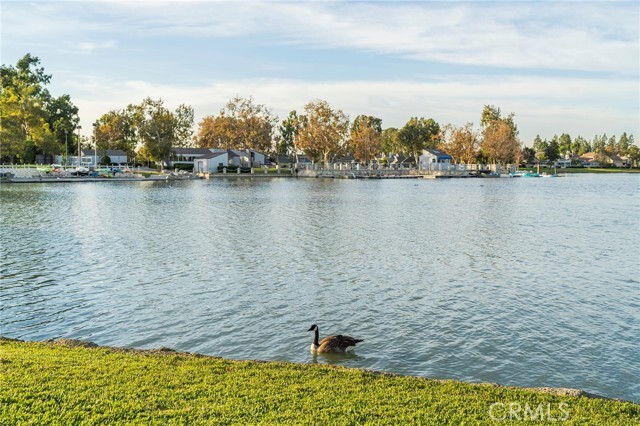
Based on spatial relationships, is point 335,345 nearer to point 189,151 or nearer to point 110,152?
point 189,151

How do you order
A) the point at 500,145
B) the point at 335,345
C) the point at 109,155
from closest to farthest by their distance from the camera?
the point at 335,345, the point at 109,155, the point at 500,145

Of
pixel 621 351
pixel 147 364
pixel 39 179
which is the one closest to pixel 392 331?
pixel 621 351

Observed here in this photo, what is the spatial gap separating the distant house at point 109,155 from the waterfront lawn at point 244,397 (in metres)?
148

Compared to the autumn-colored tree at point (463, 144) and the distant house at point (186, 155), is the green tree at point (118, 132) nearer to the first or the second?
the distant house at point (186, 155)

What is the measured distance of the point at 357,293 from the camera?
2127 cm

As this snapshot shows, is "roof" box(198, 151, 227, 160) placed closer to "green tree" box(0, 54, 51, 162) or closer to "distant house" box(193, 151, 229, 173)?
"distant house" box(193, 151, 229, 173)

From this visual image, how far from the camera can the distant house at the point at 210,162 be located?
151 metres

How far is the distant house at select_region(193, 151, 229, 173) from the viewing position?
495 ft

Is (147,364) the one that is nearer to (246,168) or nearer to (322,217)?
(322,217)

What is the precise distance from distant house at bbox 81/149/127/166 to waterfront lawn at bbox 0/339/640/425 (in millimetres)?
147889

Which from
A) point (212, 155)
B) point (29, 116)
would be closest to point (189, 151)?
point (212, 155)

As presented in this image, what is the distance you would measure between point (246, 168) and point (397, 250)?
12971cm

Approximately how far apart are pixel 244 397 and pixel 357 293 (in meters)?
12.1

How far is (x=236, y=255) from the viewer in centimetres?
2966
